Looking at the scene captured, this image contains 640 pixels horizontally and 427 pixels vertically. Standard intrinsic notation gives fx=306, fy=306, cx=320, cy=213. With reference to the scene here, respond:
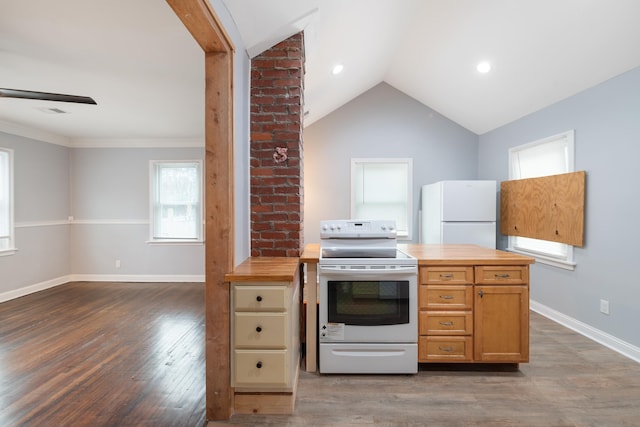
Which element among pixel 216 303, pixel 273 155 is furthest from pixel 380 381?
pixel 273 155

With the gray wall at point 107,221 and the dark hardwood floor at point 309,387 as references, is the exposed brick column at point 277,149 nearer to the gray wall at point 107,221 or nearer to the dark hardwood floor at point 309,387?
the dark hardwood floor at point 309,387

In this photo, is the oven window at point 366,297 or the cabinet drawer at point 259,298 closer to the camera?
the cabinet drawer at point 259,298

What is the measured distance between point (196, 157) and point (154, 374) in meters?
3.53

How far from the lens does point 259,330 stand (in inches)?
72.8

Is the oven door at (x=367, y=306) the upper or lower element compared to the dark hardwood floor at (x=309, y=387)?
upper

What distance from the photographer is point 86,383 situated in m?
2.20

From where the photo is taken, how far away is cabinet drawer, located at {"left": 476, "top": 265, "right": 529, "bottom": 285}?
2322 mm

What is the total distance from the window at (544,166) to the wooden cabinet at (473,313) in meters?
1.51

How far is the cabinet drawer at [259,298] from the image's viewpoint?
1.84 metres

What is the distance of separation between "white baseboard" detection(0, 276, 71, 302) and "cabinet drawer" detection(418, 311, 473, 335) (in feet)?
17.1

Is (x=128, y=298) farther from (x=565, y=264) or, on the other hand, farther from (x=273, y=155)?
(x=565, y=264)

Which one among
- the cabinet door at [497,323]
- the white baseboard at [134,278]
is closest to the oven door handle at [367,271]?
the cabinet door at [497,323]

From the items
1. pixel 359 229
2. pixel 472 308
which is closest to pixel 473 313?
pixel 472 308

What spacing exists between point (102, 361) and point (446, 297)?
2.81m
